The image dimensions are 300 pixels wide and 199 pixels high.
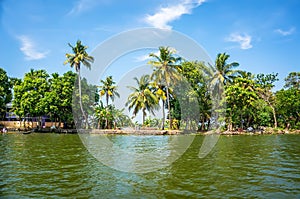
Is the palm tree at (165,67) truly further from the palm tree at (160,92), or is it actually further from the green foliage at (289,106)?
the green foliage at (289,106)

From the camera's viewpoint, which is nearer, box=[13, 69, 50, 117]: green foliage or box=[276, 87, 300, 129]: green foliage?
box=[13, 69, 50, 117]: green foliage

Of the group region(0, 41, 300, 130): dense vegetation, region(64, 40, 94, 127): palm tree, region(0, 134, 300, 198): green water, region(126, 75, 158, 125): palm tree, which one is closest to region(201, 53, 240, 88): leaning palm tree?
Answer: region(0, 41, 300, 130): dense vegetation

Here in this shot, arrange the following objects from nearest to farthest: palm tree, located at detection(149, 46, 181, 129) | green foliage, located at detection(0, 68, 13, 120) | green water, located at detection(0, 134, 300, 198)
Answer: green water, located at detection(0, 134, 300, 198)
palm tree, located at detection(149, 46, 181, 129)
green foliage, located at detection(0, 68, 13, 120)

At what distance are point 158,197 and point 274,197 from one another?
2983 millimetres

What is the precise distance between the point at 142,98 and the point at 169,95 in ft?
17.4

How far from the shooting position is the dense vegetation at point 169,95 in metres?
42.5

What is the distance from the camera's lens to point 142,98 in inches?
1774

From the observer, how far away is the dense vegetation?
1675 inches

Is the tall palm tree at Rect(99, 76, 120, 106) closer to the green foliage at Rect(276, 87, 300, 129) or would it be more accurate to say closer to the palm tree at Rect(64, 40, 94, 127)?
the palm tree at Rect(64, 40, 94, 127)

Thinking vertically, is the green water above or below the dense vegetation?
below

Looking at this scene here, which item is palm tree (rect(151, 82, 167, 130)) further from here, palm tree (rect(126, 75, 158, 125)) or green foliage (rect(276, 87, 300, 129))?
green foliage (rect(276, 87, 300, 129))

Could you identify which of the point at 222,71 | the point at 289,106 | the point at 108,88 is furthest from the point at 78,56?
the point at 289,106

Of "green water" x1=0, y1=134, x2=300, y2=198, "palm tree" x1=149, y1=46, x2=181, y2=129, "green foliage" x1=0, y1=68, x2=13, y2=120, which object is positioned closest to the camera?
"green water" x1=0, y1=134, x2=300, y2=198

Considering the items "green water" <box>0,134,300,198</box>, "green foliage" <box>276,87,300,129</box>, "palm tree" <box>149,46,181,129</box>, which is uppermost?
"palm tree" <box>149,46,181,129</box>
